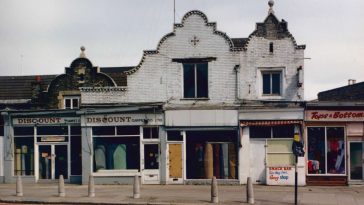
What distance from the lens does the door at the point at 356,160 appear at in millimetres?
25453

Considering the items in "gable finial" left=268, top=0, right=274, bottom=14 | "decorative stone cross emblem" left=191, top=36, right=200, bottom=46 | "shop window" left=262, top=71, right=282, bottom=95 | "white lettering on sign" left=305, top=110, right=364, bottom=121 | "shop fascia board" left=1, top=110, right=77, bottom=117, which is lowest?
"white lettering on sign" left=305, top=110, right=364, bottom=121

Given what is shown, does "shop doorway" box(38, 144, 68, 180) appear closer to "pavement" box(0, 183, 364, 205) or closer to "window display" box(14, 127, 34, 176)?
"window display" box(14, 127, 34, 176)

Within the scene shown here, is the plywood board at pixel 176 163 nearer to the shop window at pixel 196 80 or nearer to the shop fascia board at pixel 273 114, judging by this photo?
the shop window at pixel 196 80

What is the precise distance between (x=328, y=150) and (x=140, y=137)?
10.6 meters

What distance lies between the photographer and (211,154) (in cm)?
2614

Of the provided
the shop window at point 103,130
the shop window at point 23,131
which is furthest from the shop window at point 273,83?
the shop window at point 23,131

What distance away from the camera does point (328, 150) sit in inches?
1008

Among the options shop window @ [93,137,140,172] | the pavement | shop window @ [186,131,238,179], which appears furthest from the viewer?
shop window @ [93,137,140,172]

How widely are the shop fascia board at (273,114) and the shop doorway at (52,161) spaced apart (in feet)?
36.0

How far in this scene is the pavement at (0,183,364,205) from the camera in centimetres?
1979

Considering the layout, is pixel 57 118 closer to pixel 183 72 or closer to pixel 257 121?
pixel 183 72

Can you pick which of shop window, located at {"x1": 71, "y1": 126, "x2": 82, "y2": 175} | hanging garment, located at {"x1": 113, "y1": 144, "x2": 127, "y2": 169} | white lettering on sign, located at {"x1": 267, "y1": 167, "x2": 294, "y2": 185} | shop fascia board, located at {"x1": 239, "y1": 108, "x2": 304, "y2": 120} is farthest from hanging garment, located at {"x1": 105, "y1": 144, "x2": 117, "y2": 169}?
white lettering on sign, located at {"x1": 267, "y1": 167, "x2": 294, "y2": 185}

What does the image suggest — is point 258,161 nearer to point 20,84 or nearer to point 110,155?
point 110,155

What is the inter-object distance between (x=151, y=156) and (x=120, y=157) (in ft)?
6.17
